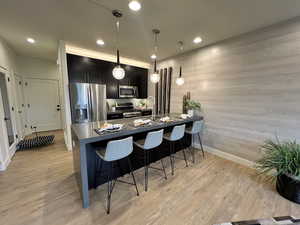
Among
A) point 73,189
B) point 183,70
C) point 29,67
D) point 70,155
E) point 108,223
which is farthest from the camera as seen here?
point 29,67

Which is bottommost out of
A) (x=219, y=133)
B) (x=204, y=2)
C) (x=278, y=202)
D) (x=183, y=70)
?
(x=278, y=202)

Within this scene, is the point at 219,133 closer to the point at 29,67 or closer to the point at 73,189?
the point at 73,189

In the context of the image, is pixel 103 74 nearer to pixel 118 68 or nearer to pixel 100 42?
pixel 100 42

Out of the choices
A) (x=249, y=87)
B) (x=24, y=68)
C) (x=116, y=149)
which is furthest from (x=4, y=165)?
(x=249, y=87)

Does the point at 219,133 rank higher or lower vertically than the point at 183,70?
lower

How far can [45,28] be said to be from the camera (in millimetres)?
2504

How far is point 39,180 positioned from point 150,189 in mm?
1913

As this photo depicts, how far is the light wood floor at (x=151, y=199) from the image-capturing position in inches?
61.0

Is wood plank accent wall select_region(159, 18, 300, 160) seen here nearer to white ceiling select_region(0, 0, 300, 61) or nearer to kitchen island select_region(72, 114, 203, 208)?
white ceiling select_region(0, 0, 300, 61)

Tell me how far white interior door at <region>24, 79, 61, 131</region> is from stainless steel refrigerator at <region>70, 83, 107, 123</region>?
2.75 meters

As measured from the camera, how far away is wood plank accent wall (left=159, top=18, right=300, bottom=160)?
7.18 ft

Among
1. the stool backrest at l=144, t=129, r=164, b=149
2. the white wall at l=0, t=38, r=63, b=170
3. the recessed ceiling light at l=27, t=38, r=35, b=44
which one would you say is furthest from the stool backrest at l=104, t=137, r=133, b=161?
the white wall at l=0, t=38, r=63, b=170

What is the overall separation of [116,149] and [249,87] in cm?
280

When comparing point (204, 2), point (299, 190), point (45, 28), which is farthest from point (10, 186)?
point (299, 190)
